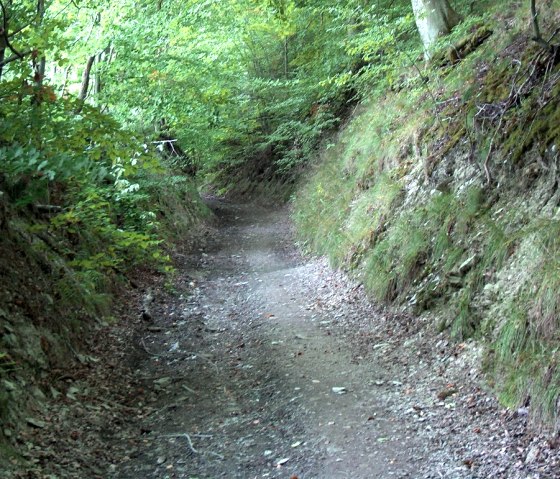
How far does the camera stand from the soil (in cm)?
427

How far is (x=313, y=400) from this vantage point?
17.7ft

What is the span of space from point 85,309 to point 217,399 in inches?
96.7

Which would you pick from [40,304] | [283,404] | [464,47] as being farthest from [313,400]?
[464,47]

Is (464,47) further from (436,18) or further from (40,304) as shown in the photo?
(40,304)

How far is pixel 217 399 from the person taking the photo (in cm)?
571

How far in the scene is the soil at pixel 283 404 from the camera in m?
4.27

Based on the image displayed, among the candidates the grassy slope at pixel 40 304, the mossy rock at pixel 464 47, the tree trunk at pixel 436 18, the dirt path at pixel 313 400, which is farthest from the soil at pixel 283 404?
the tree trunk at pixel 436 18

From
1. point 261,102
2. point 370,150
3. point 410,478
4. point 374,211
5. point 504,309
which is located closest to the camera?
point 410,478

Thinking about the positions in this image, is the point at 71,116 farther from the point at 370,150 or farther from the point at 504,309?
the point at 370,150

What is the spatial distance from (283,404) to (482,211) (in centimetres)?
318

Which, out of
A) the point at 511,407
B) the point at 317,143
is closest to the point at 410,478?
the point at 511,407

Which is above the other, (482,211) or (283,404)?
(482,211)

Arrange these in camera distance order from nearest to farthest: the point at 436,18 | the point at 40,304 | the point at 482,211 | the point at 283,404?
the point at 283,404 → the point at 40,304 → the point at 482,211 → the point at 436,18

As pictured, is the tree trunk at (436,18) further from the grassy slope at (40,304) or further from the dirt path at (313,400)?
the grassy slope at (40,304)
